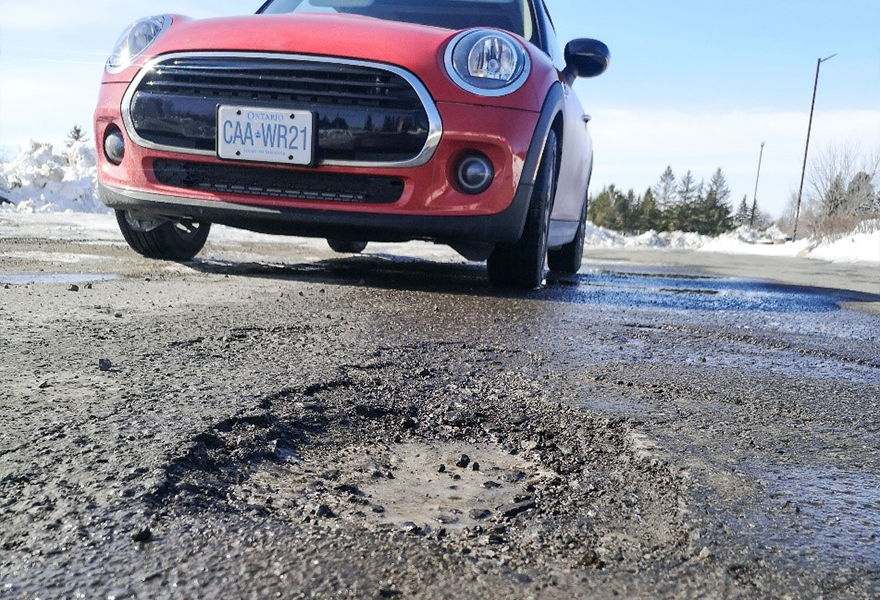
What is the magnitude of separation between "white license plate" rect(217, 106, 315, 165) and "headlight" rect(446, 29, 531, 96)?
0.60m

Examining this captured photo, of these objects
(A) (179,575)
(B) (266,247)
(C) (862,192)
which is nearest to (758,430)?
(A) (179,575)

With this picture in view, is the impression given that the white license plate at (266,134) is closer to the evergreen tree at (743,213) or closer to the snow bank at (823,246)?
the snow bank at (823,246)

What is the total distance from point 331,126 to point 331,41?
0.34m

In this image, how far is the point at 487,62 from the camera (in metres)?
3.24

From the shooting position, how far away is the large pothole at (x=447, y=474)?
37.5 inches

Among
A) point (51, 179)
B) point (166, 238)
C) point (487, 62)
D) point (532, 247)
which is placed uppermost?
point (487, 62)

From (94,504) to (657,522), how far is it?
0.66 m

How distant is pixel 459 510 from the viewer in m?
1.04

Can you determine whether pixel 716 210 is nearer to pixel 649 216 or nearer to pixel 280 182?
pixel 649 216

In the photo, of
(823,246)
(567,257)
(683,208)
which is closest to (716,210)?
(683,208)

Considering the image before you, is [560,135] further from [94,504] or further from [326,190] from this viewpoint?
[94,504]

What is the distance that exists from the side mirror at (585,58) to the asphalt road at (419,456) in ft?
6.62

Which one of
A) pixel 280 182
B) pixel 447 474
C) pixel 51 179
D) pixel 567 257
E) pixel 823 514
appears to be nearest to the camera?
pixel 823 514

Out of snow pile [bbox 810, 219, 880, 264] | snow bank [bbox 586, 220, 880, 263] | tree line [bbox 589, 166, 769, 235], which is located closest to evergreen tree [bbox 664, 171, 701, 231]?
tree line [bbox 589, 166, 769, 235]
